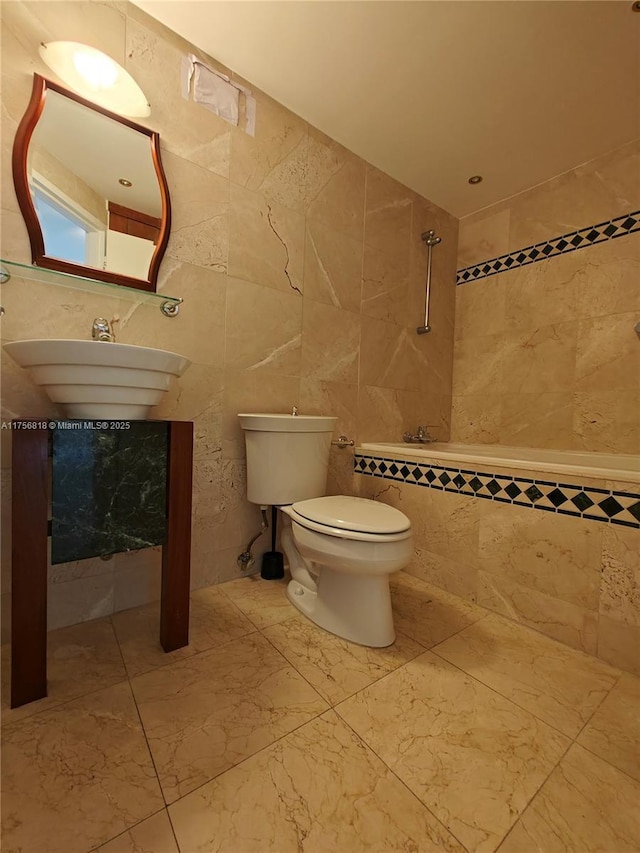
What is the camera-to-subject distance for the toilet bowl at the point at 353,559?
1039mm

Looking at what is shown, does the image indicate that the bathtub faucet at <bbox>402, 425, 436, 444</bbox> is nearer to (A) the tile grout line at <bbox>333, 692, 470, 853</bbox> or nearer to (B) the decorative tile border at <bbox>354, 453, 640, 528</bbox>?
(B) the decorative tile border at <bbox>354, 453, 640, 528</bbox>

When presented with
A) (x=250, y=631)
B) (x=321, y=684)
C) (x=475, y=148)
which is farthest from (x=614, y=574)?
(x=475, y=148)

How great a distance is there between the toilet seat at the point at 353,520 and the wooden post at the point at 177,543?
1.15 ft

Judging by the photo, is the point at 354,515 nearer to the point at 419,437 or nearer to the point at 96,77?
the point at 419,437

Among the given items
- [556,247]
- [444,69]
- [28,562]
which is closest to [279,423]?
[28,562]

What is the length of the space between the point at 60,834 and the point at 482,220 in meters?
2.99

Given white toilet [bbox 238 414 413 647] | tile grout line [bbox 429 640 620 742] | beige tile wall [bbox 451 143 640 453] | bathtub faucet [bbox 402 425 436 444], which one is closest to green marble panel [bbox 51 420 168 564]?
white toilet [bbox 238 414 413 647]

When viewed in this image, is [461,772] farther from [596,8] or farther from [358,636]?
[596,8]

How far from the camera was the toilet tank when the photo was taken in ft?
4.53

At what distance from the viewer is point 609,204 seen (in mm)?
1778

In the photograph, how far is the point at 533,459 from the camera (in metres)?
1.79

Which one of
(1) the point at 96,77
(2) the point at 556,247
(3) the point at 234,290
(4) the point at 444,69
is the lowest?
(3) the point at 234,290

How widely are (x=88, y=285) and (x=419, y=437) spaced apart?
176cm

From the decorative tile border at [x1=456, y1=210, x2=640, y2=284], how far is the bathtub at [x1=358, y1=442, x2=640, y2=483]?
108 centimetres
